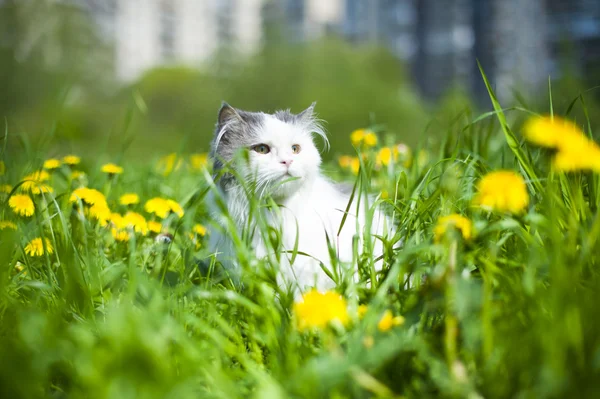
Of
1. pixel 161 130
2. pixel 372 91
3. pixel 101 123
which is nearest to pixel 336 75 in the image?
pixel 372 91

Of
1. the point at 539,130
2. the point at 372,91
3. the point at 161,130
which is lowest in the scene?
the point at 161,130

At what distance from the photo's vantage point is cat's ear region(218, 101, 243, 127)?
1895 millimetres

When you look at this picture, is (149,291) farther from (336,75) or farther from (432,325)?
(336,75)

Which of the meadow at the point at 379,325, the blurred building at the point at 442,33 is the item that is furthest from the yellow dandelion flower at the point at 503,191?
the blurred building at the point at 442,33

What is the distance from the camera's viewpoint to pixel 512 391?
0.89 m

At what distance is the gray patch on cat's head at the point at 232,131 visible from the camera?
186 centimetres

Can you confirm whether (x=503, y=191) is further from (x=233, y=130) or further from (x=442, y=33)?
(x=442, y=33)

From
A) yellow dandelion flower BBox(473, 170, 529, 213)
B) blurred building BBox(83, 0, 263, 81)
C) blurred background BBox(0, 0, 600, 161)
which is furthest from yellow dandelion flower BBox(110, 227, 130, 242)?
blurred building BBox(83, 0, 263, 81)

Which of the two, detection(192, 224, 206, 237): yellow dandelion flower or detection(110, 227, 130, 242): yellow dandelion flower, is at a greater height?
detection(110, 227, 130, 242): yellow dandelion flower

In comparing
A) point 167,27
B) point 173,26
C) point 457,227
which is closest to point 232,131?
point 457,227

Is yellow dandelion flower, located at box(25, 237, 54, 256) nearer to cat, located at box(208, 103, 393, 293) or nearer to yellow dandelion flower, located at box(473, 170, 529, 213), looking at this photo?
cat, located at box(208, 103, 393, 293)

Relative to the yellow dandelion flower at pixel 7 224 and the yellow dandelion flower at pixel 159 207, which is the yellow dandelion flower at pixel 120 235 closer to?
the yellow dandelion flower at pixel 159 207

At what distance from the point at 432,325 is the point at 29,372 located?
85 centimetres

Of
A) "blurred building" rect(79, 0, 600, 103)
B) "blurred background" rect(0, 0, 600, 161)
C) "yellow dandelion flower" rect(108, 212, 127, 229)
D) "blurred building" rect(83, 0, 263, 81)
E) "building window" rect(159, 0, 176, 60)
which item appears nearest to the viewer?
"yellow dandelion flower" rect(108, 212, 127, 229)
